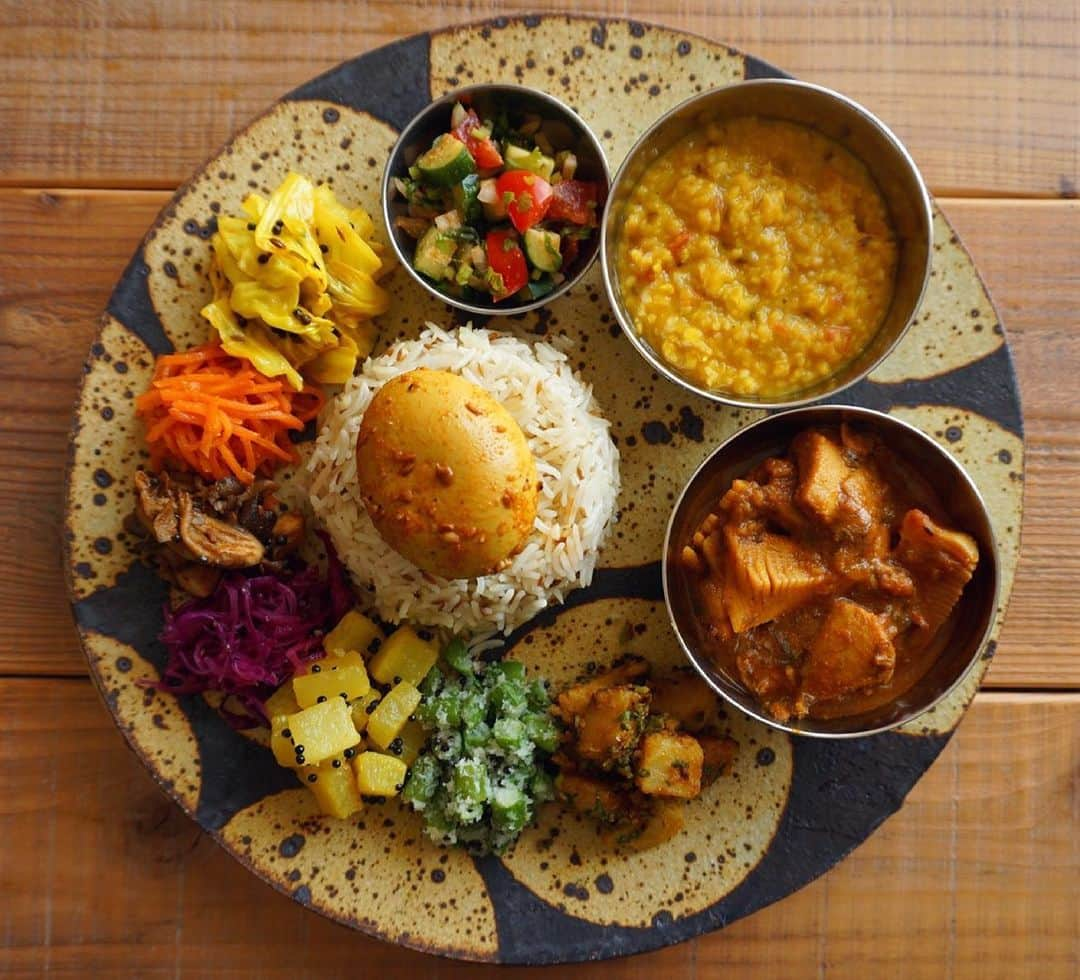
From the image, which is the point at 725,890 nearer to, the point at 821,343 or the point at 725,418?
the point at 725,418

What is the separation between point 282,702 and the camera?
3336 mm

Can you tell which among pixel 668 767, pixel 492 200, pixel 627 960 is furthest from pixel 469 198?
pixel 627 960

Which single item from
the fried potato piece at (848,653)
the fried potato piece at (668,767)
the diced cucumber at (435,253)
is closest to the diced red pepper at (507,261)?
the diced cucumber at (435,253)

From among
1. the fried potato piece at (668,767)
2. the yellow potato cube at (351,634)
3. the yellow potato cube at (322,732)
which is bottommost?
the fried potato piece at (668,767)

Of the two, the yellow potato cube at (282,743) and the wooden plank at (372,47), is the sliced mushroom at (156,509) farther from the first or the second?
the wooden plank at (372,47)

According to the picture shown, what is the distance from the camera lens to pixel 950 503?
3141mm

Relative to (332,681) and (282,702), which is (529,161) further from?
(282,702)

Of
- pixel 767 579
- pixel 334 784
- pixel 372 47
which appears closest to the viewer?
pixel 767 579

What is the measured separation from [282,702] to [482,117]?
221 centimetres

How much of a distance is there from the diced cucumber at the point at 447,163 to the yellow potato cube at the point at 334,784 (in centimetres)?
203

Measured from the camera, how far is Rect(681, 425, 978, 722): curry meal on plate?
2.93 meters

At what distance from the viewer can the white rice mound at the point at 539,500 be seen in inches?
129

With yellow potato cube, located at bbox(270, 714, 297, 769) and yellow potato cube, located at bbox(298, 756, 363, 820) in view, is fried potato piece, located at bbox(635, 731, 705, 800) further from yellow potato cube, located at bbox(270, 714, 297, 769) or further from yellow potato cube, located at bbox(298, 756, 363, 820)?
yellow potato cube, located at bbox(270, 714, 297, 769)

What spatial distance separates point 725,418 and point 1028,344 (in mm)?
1241
